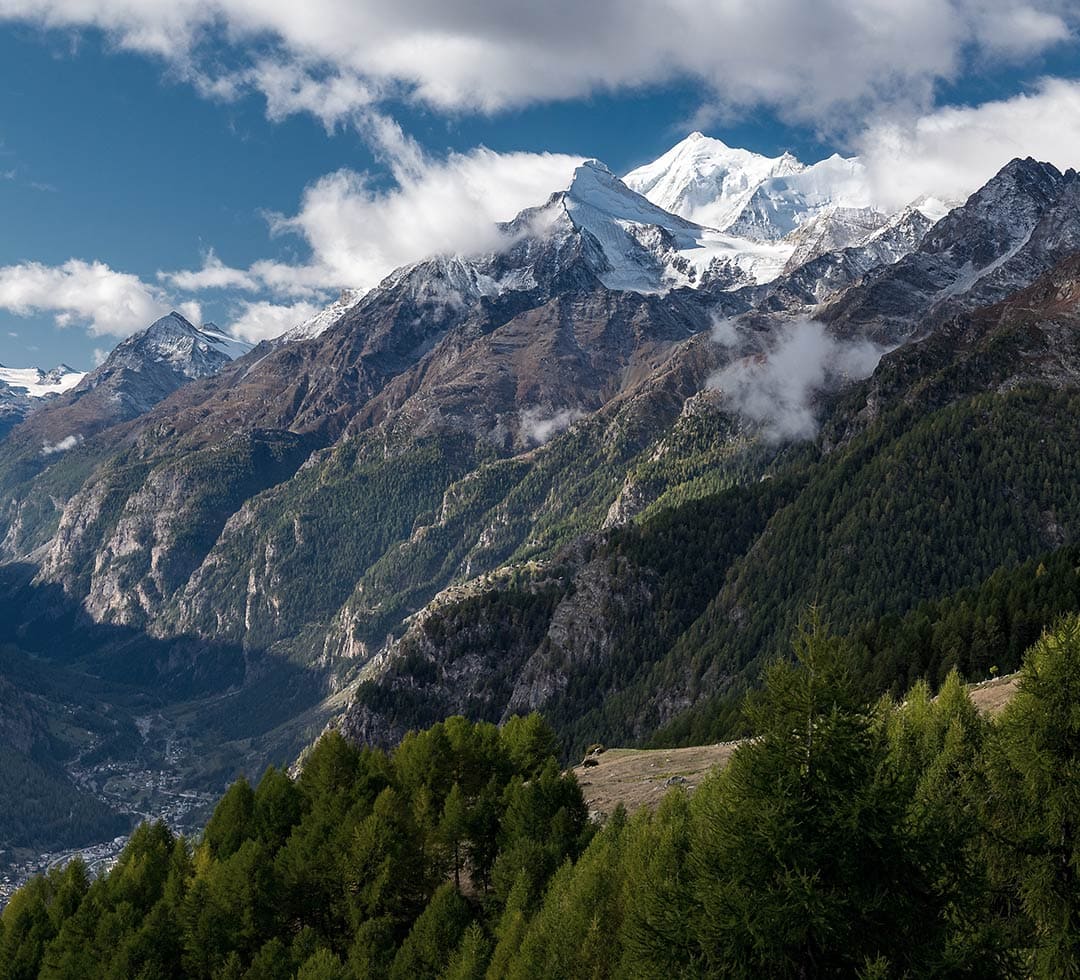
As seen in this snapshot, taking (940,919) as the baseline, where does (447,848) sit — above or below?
below

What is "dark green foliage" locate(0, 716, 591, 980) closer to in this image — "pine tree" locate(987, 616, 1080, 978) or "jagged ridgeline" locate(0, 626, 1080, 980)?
"jagged ridgeline" locate(0, 626, 1080, 980)

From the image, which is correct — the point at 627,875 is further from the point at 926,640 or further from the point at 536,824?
the point at 926,640

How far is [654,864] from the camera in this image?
43.8 m

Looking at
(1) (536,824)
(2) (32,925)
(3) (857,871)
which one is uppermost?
(3) (857,871)

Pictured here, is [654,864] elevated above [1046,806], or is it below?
below

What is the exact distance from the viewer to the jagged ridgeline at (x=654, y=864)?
31.0 meters

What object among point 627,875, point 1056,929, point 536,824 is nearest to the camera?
point 1056,929

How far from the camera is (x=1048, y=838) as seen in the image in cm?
3897

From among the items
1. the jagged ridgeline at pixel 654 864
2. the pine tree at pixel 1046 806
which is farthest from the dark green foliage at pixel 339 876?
the pine tree at pixel 1046 806

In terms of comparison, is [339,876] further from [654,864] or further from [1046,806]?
[1046,806]

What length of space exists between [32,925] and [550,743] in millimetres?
56413

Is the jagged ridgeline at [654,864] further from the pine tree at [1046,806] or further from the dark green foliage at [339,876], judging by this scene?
the dark green foliage at [339,876]

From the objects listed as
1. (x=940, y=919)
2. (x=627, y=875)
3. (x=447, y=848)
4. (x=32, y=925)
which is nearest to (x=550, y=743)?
(x=447, y=848)

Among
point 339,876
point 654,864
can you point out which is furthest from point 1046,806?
point 339,876
